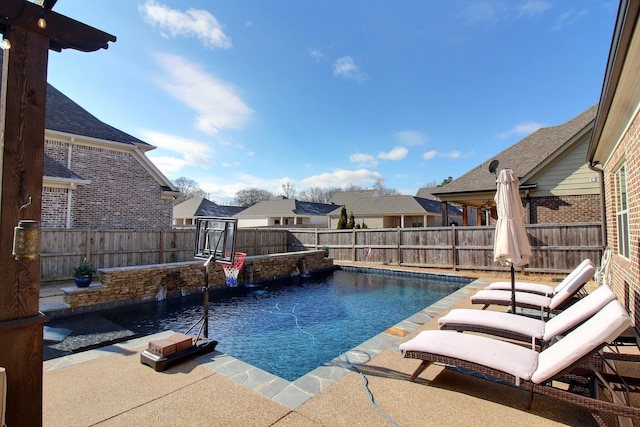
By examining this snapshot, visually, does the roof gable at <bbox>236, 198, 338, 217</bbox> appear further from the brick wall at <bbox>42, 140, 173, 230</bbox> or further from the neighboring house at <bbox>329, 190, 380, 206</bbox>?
Answer: the brick wall at <bbox>42, 140, 173, 230</bbox>

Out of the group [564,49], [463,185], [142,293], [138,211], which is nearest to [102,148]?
[138,211]

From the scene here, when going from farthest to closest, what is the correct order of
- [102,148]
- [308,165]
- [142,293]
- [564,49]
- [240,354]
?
[308,165]
[102,148]
[564,49]
[142,293]
[240,354]

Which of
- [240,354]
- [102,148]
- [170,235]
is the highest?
[102,148]

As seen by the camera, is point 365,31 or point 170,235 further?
point 170,235

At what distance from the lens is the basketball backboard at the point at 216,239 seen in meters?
4.90

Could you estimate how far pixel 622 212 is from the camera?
5.64 metres

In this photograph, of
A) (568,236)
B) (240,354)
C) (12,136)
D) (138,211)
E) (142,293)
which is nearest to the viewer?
(12,136)

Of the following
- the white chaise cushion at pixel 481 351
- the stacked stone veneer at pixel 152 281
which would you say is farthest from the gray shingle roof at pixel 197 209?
the white chaise cushion at pixel 481 351

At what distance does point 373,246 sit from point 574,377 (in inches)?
502

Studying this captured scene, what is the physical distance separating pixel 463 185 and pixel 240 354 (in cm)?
1263

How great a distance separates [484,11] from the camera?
9.19m

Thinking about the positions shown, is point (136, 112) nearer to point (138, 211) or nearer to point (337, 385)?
point (138, 211)

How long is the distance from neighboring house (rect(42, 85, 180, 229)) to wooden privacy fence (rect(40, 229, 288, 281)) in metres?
2.56

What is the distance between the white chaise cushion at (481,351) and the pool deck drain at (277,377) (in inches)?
35.5
